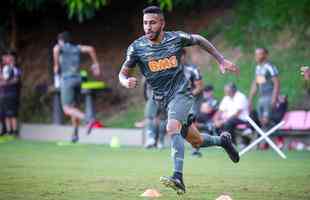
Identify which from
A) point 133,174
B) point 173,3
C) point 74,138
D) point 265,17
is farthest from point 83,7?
point 133,174

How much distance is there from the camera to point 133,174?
551 inches

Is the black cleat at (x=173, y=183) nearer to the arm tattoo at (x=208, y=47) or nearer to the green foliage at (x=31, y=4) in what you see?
the arm tattoo at (x=208, y=47)

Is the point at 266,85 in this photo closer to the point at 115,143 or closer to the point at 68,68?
the point at 115,143

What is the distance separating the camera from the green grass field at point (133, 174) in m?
11.2

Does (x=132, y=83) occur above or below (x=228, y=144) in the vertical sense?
above

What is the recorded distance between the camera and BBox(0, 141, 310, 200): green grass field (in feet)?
36.7

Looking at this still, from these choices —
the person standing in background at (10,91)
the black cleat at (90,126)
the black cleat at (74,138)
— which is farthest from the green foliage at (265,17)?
the person standing in background at (10,91)

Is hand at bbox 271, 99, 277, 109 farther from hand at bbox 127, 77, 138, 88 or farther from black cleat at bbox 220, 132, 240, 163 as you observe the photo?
hand at bbox 127, 77, 138, 88

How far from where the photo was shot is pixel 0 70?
84.4 feet

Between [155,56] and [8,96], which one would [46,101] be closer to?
[8,96]

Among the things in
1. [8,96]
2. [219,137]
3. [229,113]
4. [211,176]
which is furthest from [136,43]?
[8,96]

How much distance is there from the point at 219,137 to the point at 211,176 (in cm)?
124

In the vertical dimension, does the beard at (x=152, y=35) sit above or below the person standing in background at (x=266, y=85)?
above

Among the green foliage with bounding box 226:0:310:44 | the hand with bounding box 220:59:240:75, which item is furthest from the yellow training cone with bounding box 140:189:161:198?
the green foliage with bounding box 226:0:310:44
